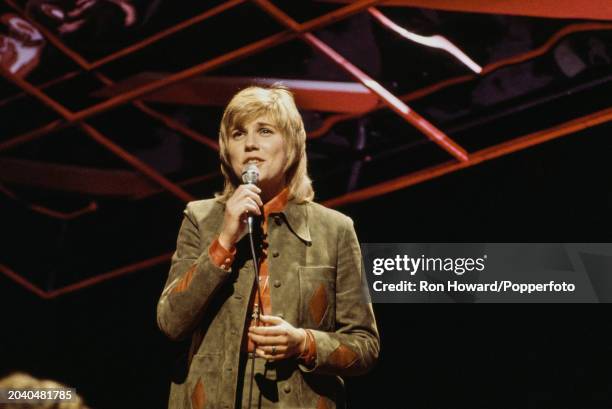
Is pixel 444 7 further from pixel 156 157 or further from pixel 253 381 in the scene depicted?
pixel 253 381

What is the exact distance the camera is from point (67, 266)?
3291mm

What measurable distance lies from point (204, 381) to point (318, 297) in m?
0.29

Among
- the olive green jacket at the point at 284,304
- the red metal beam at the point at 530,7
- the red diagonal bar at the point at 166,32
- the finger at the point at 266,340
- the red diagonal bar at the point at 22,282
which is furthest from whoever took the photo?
the red diagonal bar at the point at 22,282

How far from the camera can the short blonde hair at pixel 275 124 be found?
5.53 feet

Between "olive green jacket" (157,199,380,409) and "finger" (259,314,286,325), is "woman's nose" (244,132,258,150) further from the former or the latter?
"finger" (259,314,286,325)

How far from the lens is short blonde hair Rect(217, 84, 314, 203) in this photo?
1.68 m

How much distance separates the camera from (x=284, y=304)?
1.58 metres

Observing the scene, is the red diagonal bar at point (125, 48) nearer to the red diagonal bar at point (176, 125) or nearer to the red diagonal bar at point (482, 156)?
the red diagonal bar at point (176, 125)

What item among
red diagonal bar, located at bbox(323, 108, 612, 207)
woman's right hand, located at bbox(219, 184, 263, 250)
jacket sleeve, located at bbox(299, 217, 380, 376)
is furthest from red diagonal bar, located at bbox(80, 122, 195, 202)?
woman's right hand, located at bbox(219, 184, 263, 250)

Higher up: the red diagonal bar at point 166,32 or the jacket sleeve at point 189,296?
the red diagonal bar at point 166,32

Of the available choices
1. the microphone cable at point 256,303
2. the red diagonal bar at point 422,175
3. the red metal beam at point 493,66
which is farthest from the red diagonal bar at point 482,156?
the microphone cable at point 256,303

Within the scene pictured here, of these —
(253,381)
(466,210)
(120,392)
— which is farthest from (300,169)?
(120,392)

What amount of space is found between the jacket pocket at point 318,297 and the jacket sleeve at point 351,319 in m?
0.02

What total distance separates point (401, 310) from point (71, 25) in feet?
5.68
